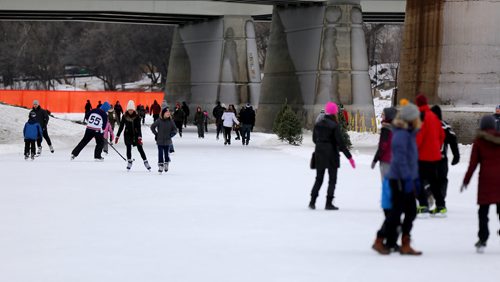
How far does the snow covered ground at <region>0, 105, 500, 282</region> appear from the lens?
1001cm

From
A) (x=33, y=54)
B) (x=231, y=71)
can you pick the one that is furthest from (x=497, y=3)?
(x=33, y=54)

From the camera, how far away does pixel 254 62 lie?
5666cm

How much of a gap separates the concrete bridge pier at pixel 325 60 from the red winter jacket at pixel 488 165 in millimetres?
31931

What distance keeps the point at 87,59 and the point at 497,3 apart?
90.1 meters

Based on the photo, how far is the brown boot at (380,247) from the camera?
11141 millimetres

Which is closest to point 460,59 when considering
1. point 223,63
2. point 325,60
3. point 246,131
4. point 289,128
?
point 289,128

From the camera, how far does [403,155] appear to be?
36.0 ft

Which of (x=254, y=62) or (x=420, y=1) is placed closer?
(x=420, y=1)

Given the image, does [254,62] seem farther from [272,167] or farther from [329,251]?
[329,251]

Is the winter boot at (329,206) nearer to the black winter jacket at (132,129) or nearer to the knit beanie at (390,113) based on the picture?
the knit beanie at (390,113)

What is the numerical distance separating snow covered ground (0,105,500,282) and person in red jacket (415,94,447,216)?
0.54 meters

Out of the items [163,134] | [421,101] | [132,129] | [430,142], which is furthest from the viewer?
[132,129]

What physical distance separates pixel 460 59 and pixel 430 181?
17438mm

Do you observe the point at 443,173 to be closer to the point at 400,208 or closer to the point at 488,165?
the point at 488,165
